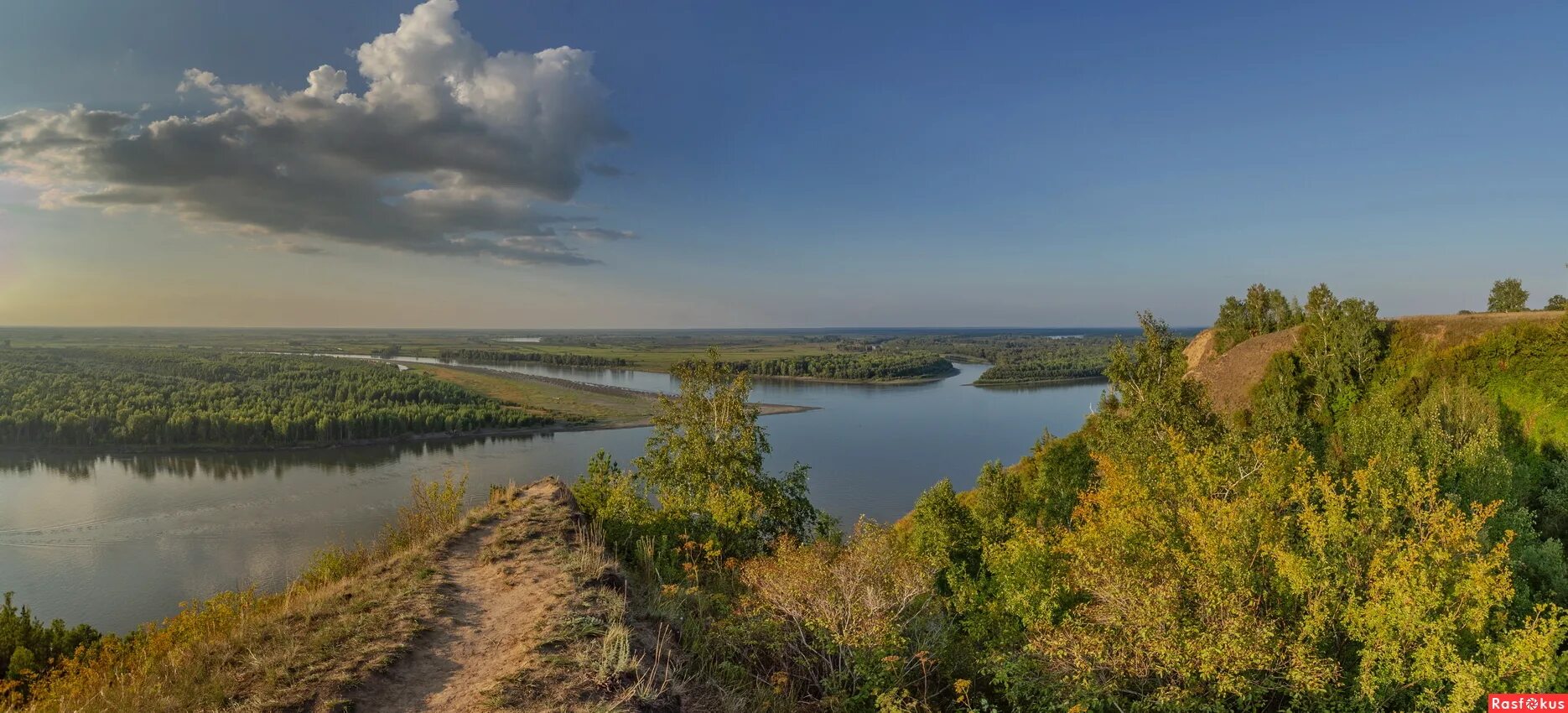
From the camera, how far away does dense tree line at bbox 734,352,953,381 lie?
383 ft

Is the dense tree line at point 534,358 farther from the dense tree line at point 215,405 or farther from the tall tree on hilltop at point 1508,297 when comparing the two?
the tall tree on hilltop at point 1508,297

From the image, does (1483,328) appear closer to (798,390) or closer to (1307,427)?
(1307,427)

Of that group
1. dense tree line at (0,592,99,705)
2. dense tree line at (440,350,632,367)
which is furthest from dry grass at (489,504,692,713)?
dense tree line at (440,350,632,367)

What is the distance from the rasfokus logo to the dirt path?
983 centimetres

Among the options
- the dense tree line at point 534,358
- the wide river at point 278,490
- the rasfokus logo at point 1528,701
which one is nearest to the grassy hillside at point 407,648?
the wide river at point 278,490

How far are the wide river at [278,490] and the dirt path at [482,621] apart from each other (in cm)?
815

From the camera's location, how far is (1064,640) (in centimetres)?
746

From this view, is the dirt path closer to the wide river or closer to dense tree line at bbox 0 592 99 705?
dense tree line at bbox 0 592 99 705

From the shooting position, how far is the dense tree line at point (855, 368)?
117m

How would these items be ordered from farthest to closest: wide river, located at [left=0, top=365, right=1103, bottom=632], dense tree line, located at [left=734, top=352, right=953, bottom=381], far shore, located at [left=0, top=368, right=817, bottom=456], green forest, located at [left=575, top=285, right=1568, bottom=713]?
dense tree line, located at [left=734, top=352, right=953, bottom=381], far shore, located at [left=0, top=368, right=817, bottom=456], wide river, located at [left=0, top=365, right=1103, bottom=632], green forest, located at [left=575, top=285, right=1568, bottom=713]

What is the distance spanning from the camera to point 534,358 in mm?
163125

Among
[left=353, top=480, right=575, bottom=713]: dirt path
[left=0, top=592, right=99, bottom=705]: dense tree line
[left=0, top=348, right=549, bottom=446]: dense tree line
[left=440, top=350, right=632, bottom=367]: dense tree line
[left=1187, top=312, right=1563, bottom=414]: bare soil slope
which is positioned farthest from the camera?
[left=440, top=350, right=632, bottom=367]: dense tree line

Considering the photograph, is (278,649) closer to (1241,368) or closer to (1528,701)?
(1528,701)

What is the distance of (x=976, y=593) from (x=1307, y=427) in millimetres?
20613
